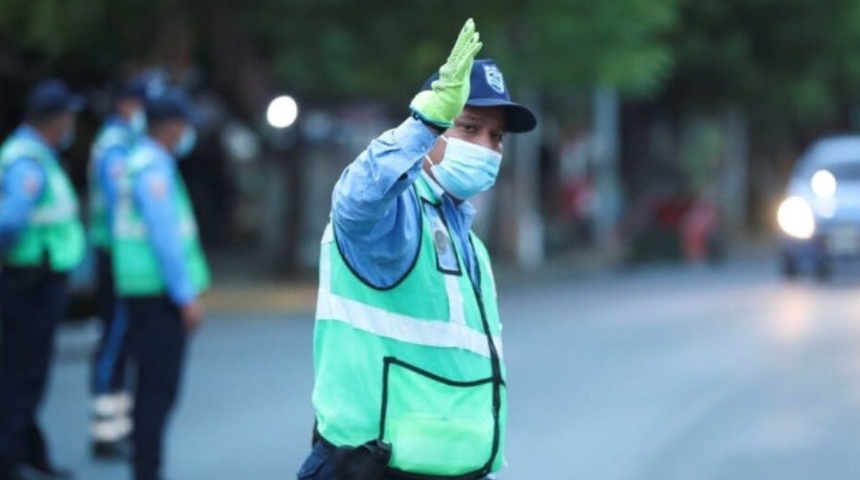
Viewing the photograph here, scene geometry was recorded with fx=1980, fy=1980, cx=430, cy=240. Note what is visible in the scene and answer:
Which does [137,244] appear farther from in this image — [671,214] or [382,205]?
[671,214]

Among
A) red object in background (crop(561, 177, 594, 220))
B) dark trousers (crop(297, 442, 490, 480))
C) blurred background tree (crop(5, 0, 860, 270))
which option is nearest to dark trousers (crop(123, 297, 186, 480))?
dark trousers (crop(297, 442, 490, 480))

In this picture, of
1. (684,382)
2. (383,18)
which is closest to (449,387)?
(684,382)

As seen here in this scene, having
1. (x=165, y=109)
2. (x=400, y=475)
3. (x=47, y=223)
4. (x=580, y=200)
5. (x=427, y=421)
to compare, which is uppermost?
(x=165, y=109)

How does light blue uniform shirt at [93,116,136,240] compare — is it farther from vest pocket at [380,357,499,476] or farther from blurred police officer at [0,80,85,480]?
vest pocket at [380,357,499,476]

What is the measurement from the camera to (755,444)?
11.2 m

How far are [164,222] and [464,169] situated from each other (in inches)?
163

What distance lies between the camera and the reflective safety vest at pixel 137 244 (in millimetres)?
8766

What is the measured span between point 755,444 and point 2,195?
4.50m

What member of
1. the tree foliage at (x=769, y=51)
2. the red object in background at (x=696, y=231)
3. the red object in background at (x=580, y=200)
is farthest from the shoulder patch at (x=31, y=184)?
the red object in background at (x=580, y=200)

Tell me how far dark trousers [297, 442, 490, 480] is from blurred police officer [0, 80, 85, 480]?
4462 mm

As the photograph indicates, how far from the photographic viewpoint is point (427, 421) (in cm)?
467

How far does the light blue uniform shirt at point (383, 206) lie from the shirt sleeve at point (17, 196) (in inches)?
187

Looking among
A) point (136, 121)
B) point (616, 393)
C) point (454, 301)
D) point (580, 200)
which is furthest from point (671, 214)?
point (454, 301)

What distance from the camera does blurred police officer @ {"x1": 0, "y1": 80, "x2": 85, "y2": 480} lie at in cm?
909
